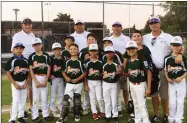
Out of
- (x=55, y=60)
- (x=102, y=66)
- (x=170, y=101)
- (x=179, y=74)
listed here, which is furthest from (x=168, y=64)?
(x=55, y=60)

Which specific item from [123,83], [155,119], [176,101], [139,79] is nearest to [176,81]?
[176,101]

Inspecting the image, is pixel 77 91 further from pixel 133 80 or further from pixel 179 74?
pixel 179 74

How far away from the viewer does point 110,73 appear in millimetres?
5129

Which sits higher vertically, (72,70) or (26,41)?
(26,41)

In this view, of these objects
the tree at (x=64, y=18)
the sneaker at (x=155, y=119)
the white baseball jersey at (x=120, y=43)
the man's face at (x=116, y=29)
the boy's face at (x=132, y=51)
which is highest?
the tree at (x=64, y=18)

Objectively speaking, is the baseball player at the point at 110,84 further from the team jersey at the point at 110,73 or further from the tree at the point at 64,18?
the tree at the point at 64,18

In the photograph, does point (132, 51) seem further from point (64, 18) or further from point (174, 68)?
point (64, 18)

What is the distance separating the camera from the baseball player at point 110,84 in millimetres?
5124

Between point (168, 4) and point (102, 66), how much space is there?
1056 cm

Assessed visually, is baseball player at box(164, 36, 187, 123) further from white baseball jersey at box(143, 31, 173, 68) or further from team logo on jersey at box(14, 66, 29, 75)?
team logo on jersey at box(14, 66, 29, 75)

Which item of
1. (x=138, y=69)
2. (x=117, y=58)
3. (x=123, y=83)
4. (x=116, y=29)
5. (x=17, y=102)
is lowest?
(x=17, y=102)

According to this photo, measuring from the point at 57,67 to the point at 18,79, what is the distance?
77cm

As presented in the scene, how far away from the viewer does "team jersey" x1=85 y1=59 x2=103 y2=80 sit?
5281 millimetres

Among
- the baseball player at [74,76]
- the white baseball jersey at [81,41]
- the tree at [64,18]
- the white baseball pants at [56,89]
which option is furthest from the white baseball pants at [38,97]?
the tree at [64,18]
